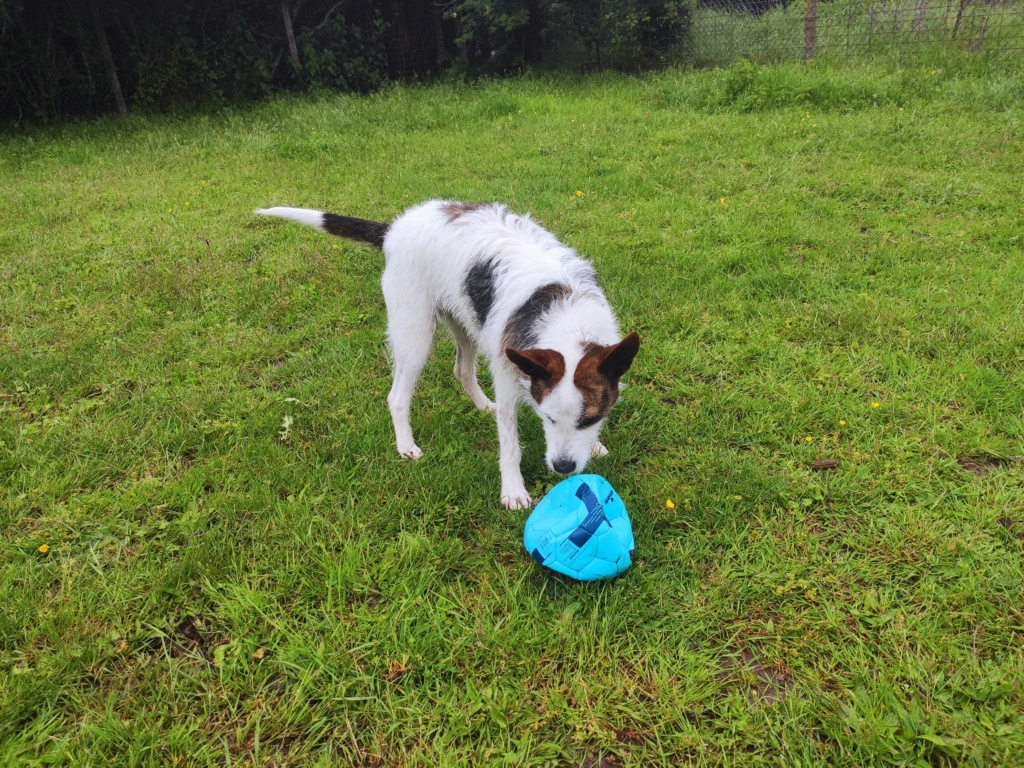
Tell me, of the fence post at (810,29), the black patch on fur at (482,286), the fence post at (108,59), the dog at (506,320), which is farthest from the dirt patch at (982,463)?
the fence post at (108,59)

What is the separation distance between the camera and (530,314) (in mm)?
3008

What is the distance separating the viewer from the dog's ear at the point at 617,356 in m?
2.50

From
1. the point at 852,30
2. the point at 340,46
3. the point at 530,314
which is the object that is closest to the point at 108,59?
the point at 340,46

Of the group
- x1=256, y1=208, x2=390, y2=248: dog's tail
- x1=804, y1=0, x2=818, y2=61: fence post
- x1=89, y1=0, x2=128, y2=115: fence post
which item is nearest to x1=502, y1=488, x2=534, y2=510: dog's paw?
x1=256, y1=208, x2=390, y2=248: dog's tail

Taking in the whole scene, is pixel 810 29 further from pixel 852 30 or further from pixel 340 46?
pixel 340 46

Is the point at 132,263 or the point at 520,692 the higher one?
the point at 132,263

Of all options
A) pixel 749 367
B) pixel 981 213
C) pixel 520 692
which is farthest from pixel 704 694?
pixel 981 213

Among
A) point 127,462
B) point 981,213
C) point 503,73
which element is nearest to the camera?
point 127,462

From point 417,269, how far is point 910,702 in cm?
301

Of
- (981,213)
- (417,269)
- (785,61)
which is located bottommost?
(981,213)

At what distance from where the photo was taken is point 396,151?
358 inches

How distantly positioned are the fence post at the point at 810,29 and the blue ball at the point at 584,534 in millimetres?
11359

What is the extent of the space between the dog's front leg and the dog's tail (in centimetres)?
141

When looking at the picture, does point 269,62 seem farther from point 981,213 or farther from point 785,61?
point 981,213
